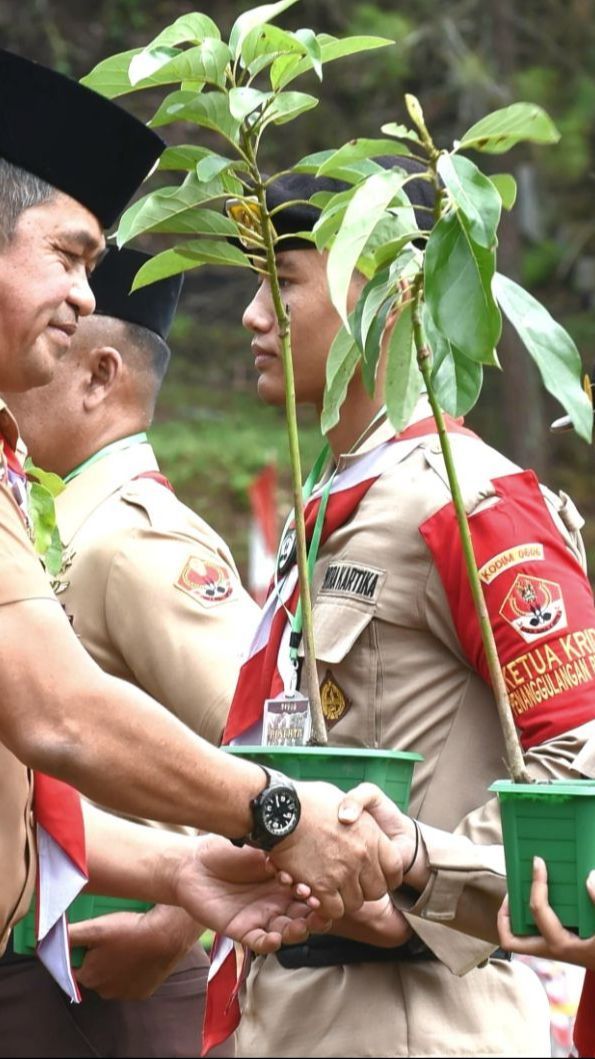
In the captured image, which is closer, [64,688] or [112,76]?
[64,688]

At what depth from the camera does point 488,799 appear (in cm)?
283

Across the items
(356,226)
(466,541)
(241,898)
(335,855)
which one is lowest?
(241,898)

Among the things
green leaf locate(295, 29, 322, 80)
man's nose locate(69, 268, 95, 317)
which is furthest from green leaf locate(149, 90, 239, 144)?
man's nose locate(69, 268, 95, 317)

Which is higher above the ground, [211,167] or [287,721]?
[211,167]

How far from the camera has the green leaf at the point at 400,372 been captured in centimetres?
268

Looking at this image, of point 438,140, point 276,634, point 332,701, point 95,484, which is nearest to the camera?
point 332,701

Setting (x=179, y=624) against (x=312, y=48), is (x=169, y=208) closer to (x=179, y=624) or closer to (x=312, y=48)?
(x=312, y=48)

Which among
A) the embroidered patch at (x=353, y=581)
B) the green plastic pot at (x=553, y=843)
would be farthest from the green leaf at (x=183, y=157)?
the green plastic pot at (x=553, y=843)

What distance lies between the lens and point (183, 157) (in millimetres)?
2859

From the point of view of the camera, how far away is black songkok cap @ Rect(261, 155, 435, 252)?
3148 mm

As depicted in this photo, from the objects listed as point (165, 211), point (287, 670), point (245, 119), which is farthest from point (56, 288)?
point (287, 670)

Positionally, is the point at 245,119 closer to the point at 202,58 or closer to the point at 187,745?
the point at 202,58

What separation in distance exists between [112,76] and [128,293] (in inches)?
59.1

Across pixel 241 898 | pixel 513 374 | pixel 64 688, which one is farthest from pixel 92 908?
pixel 513 374
